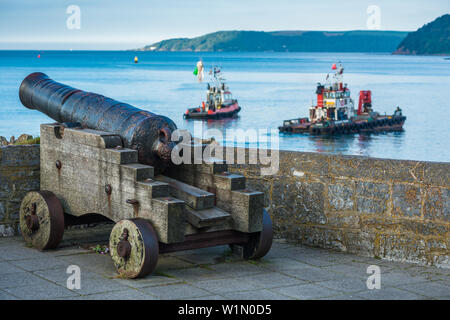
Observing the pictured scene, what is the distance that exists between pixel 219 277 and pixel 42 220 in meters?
1.74

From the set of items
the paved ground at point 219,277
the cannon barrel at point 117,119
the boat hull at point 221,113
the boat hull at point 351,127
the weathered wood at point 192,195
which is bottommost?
the boat hull at point 351,127

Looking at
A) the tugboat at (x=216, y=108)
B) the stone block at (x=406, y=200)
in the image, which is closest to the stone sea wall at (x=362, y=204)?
the stone block at (x=406, y=200)

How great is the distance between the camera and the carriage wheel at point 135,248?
15.9ft

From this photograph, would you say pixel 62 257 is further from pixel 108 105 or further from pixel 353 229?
pixel 353 229

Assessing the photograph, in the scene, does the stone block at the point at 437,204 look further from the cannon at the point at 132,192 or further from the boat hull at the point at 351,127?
the boat hull at the point at 351,127

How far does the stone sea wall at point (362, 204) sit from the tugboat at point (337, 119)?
55049 mm

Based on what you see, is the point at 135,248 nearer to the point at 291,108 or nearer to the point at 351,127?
the point at 351,127

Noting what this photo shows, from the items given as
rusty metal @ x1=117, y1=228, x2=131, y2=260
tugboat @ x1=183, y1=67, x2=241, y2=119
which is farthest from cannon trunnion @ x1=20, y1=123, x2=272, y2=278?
tugboat @ x1=183, y1=67, x2=241, y2=119

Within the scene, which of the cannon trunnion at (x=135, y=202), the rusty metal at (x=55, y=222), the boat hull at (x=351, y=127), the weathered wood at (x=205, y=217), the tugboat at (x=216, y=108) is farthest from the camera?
the tugboat at (x=216, y=108)

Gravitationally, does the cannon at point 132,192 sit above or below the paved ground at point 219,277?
above

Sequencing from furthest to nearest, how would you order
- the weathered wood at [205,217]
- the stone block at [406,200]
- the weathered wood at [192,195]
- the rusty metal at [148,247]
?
the stone block at [406,200] → the weathered wood at [192,195] → the weathered wood at [205,217] → the rusty metal at [148,247]

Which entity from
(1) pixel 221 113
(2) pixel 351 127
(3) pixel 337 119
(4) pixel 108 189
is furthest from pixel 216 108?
(4) pixel 108 189

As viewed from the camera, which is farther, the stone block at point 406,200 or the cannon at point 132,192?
the stone block at point 406,200

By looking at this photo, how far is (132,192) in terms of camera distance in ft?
16.9
